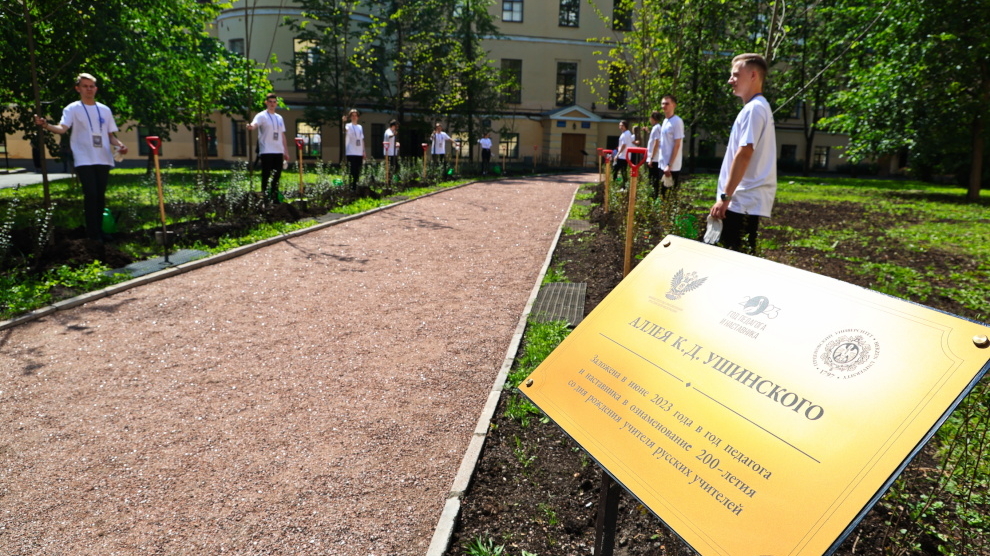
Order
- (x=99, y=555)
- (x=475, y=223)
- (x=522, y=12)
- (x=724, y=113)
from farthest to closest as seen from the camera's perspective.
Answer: (x=522, y=12), (x=724, y=113), (x=475, y=223), (x=99, y=555)

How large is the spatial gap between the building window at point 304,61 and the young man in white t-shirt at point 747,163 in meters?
32.1

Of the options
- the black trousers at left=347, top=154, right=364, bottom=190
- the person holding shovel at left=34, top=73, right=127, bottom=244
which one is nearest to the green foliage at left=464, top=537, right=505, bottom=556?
the person holding shovel at left=34, top=73, right=127, bottom=244

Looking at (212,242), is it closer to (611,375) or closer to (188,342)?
(188,342)

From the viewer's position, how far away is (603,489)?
2471 mm

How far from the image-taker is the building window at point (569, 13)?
1736 inches

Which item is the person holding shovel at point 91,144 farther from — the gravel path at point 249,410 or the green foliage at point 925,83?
the green foliage at point 925,83

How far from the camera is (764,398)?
6.11 ft

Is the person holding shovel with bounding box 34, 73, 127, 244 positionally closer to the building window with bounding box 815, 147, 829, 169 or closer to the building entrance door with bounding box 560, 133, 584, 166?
the building entrance door with bounding box 560, 133, 584, 166

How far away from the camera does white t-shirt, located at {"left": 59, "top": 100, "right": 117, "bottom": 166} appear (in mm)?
8391

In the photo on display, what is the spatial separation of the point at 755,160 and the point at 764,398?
11.0 ft

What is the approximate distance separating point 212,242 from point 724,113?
90.0 ft

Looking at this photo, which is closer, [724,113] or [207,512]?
[207,512]

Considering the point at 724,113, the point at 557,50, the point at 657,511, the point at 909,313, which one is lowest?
the point at 657,511

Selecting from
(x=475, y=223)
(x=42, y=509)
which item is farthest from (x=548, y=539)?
(x=475, y=223)
